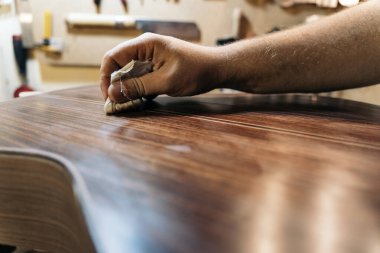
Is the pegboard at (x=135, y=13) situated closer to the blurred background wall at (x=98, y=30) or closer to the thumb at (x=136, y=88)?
the blurred background wall at (x=98, y=30)

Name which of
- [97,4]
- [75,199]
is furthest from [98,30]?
[75,199]

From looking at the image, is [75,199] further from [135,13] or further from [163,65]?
[135,13]

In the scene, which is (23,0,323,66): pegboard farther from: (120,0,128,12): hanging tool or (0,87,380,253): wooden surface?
(0,87,380,253): wooden surface

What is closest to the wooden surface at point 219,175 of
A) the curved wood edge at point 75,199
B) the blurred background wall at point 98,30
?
the curved wood edge at point 75,199

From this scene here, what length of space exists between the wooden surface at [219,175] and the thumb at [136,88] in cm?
4

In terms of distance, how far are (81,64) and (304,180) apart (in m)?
1.44

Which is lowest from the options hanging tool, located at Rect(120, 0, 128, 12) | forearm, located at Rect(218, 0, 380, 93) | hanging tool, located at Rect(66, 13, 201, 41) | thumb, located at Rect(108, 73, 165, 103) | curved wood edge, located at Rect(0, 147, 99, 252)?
curved wood edge, located at Rect(0, 147, 99, 252)

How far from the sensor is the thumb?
56 centimetres

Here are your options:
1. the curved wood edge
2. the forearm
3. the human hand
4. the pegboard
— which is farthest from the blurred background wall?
the curved wood edge

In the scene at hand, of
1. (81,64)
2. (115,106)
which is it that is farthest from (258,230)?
(81,64)

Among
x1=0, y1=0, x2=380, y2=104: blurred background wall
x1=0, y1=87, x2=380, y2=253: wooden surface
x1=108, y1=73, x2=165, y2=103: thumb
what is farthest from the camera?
x1=0, y1=0, x2=380, y2=104: blurred background wall

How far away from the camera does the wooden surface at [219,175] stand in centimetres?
19

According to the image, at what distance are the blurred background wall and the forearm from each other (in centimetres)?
75

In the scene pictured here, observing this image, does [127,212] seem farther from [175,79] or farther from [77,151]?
[175,79]
